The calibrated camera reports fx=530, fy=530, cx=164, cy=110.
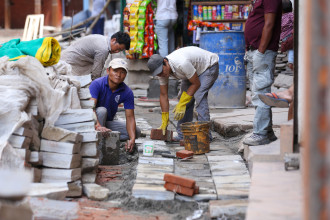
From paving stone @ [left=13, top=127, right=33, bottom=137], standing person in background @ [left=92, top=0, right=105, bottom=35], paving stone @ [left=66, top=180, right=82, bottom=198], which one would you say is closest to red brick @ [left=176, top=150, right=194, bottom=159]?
paving stone @ [left=66, top=180, right=82, bottom=198]

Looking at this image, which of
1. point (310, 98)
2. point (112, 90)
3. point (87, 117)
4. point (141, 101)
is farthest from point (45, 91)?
point (141, 101)

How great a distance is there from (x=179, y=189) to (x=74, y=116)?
1.31 meters

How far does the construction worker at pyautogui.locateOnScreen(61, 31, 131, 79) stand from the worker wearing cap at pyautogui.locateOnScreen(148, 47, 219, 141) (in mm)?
866

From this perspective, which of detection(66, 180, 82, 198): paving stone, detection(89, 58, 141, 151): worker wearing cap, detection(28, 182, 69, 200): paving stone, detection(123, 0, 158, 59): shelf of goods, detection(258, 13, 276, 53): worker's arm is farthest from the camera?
detection(123, 0, 158, 59): shelf of goods

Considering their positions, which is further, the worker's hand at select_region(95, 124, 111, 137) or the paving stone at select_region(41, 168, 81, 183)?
the worker's hand at select_region(95, 124, 111, 137)

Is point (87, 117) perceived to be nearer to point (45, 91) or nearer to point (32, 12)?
point (45, 91)

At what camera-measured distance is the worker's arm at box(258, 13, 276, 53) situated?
17.3 ft

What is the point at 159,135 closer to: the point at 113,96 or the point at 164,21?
the point at 113,96

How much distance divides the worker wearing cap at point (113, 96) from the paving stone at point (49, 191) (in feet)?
6.40

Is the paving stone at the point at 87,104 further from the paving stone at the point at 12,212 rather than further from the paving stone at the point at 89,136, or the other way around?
the paving stone at the point at 12,212

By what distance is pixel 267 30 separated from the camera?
17.3ft

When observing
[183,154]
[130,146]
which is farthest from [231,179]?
[130,146]

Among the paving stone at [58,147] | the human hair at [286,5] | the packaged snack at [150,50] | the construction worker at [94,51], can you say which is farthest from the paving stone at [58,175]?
the packaged snack at [150,50]

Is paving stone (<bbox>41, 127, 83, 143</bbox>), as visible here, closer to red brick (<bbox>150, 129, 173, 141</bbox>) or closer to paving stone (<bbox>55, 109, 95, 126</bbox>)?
paving stone (<bbox>55, 109, 95, 126</bbox>)
